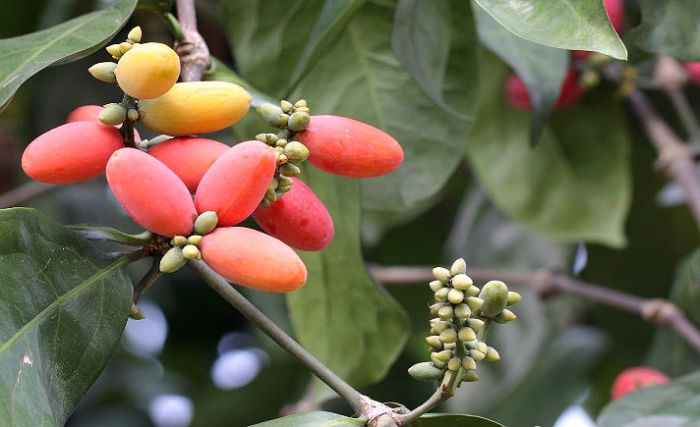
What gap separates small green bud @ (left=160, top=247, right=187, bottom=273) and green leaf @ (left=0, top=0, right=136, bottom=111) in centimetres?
13

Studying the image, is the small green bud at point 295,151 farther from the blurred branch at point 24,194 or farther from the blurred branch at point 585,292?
the blurred branch at point 24,194

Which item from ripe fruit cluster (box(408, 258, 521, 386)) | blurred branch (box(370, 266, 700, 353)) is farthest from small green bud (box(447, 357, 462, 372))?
blurred branch (box(370, 266, 700, 353))

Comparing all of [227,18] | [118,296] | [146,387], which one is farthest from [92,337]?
[146,387]

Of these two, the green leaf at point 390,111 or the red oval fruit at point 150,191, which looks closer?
the red oval fruit at point 150,191

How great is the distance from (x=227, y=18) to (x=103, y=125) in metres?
0.36

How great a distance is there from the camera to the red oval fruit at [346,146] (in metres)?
0.65

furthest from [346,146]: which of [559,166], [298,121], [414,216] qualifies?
[414,216]

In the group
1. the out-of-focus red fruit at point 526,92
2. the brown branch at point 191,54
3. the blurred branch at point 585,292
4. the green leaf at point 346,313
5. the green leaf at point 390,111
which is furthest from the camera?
the out-of-focus red fruit at point 526,92

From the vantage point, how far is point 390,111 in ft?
3.35

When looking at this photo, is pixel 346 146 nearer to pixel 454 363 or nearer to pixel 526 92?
pixel 454 363

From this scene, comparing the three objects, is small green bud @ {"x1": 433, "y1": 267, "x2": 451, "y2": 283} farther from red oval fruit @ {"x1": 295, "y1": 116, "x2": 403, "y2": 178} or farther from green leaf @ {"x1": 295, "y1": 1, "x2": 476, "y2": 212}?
green leaf @ {"x1": 295, "y1": 1, "x2": 476, "y2": 212}

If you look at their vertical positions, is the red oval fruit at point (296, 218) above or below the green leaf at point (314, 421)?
above

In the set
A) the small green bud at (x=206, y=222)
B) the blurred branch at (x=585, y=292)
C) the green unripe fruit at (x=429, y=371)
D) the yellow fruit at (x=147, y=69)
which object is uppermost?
the yellow fruit at (x=147, y=69)

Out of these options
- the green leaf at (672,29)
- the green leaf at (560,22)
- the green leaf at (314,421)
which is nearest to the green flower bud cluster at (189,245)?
the green leaf at (314,421)
